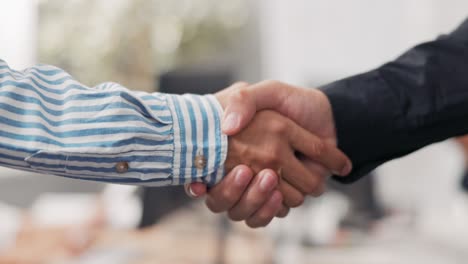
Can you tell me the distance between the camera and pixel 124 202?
2783mm

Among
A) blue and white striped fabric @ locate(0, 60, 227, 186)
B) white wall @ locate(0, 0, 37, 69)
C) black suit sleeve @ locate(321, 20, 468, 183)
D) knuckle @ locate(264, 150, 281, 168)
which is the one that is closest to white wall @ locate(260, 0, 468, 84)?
white wall @ locate(0, 0, 37, 69)

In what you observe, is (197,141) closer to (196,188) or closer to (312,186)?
(196,188)

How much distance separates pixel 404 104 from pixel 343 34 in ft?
9.10

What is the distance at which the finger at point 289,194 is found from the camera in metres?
1.16

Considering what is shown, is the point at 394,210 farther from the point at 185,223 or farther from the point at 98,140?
the point at 98,140

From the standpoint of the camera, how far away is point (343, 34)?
152 inches

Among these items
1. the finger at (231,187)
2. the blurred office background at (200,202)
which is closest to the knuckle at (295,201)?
the finger at (231,187)

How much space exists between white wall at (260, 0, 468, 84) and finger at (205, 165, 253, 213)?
2.74m

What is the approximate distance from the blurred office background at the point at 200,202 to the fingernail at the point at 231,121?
4.02ft

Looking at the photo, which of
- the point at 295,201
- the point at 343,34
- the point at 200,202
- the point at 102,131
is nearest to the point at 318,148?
the point at 295,201

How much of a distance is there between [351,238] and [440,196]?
102 cm

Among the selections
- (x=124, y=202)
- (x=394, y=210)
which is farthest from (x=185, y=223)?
(x=394, y=210)

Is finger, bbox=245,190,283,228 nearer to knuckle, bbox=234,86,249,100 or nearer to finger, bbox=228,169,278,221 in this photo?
finger, bbox=228,169,278,221

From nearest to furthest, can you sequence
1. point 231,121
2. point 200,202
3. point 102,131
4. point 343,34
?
point 102,131 < point 231,121 < point 200,202 < point 343,34
